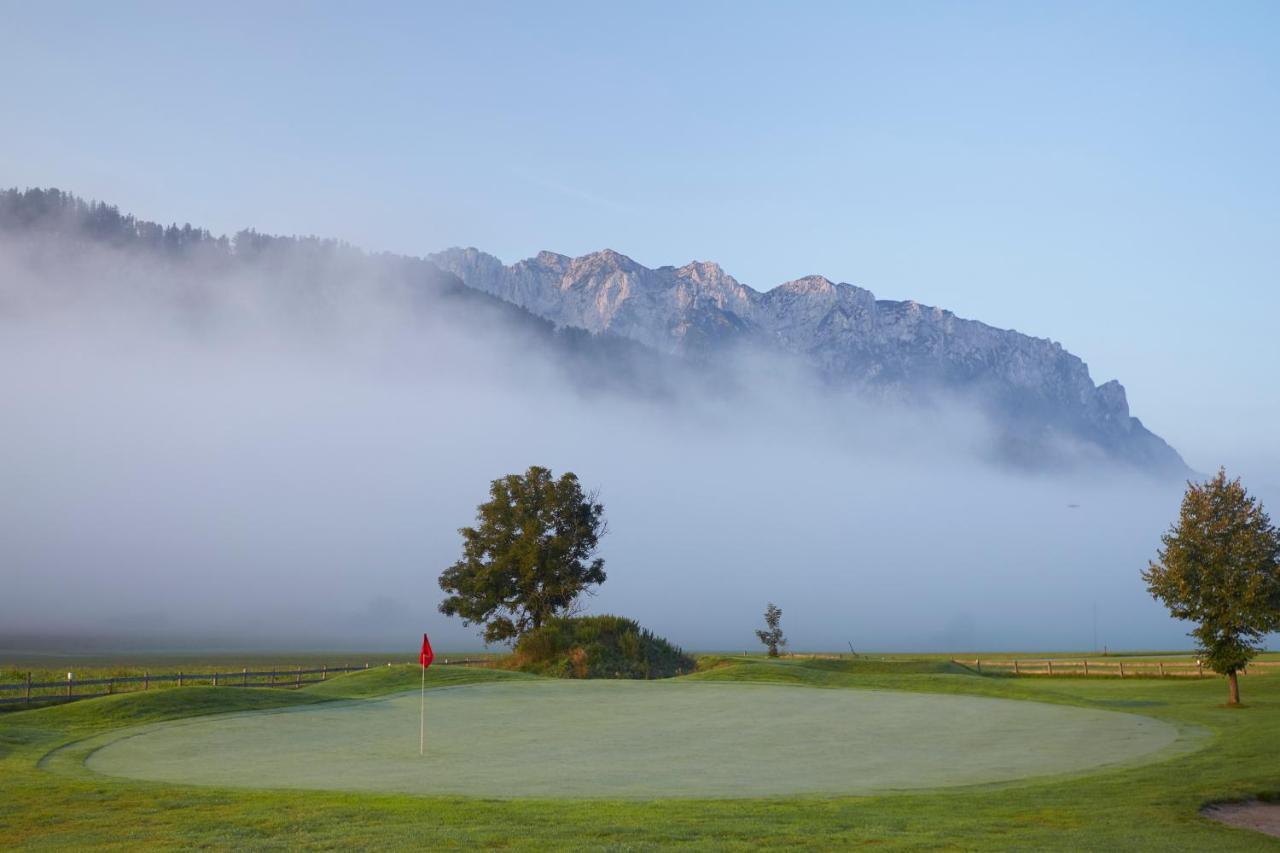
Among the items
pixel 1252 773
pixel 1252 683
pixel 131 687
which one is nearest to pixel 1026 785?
pixel 1252 773

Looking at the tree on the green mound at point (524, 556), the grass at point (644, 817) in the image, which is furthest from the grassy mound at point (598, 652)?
the grass at point (644, 817)

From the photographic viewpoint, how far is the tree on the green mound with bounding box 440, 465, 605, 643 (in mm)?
61406

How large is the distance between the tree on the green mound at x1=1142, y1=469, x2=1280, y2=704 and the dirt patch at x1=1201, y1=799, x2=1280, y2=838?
2299cm

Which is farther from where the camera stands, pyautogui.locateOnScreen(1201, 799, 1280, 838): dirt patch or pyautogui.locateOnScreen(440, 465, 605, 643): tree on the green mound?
pyautogui.locateOnScreen(440, 465, 605, 643): tree on the green mound

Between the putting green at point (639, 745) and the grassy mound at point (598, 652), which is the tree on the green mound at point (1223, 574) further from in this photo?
the grassy mound at point (598, 652)

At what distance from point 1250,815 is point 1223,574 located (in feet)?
82.5

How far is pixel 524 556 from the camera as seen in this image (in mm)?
60594

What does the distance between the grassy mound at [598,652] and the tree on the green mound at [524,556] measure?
796 cm

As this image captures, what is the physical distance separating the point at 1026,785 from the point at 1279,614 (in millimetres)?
25098

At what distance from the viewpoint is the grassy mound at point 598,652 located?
4947 cm

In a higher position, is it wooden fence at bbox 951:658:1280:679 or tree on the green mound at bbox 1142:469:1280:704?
Answer: tree on the green mound at bbox 1142:469:1280:704

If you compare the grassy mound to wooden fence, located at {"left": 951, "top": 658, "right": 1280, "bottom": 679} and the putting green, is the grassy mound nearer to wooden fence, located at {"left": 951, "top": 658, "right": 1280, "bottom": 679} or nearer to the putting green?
the putting green

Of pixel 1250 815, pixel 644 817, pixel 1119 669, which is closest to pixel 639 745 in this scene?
pixel 644 817

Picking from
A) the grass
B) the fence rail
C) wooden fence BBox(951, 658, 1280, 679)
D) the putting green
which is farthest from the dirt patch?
wooden fence BBox(951, 658, 1280, 679)
